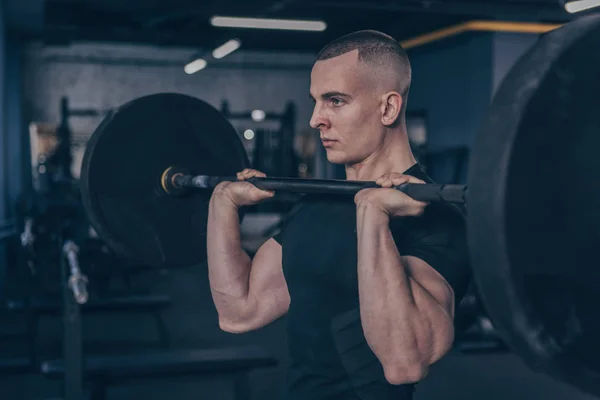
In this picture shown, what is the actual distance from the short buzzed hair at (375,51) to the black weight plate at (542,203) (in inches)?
18.2

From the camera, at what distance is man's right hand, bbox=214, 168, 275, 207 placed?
1517 millimetres

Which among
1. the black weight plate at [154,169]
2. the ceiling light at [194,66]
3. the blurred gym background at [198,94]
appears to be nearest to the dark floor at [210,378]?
the blurred gym background at [198,94]

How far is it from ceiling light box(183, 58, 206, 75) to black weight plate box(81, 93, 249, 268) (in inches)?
312

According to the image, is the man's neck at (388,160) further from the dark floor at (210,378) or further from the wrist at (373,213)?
the dark floor at (210,378)

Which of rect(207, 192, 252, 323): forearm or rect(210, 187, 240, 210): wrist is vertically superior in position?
rect(210, 187, 240, 210): wrist

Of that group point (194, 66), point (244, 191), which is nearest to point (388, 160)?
point (244, 191)

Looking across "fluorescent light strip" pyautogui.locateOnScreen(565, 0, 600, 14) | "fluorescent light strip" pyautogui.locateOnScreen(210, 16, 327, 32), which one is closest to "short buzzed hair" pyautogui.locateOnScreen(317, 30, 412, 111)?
"fluorescent light strip" pyautogui.locateOnScreen(565, 0, 600, 14)

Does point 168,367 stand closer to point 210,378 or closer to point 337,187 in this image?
point 210,378

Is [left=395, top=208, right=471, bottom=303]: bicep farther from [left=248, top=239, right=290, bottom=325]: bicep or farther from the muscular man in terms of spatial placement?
[left=248, top=239, right=290, bottom=325]: bicep

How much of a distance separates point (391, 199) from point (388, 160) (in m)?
0.28

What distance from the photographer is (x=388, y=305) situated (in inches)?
45.2

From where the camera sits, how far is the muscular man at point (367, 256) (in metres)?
1.16

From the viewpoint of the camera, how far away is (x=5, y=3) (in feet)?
24.3

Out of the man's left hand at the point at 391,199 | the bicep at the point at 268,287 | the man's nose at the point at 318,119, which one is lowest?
the bicep at the point at 268,287
